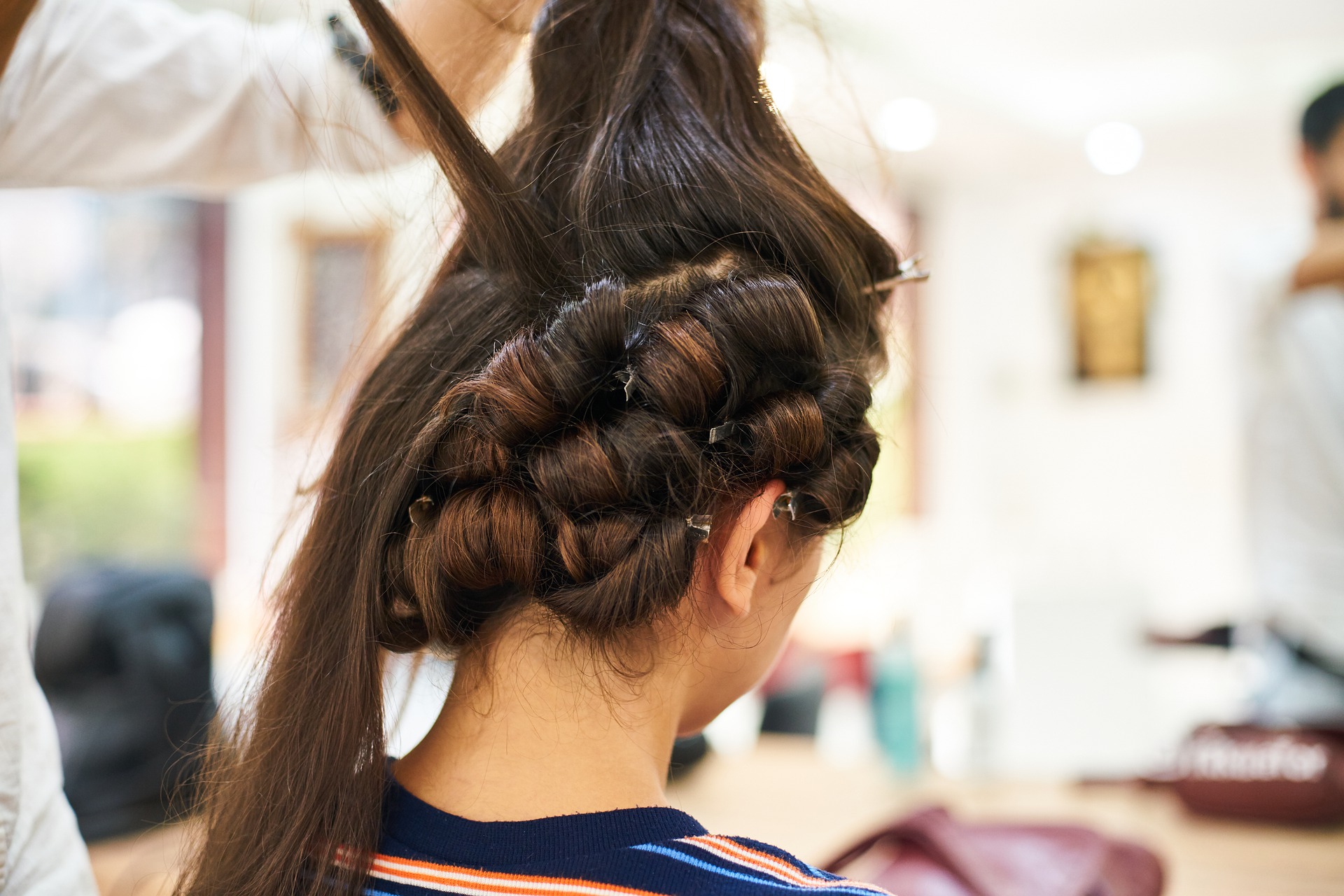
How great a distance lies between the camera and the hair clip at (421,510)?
55 cm

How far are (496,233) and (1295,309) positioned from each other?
52.4 inches

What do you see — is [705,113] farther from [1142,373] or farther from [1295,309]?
[1142,373]

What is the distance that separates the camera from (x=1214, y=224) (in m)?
4.13

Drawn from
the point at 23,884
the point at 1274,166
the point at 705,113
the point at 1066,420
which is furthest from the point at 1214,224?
the point at 23,884

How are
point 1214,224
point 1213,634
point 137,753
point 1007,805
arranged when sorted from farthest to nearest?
1. point 1214,224
2. point 1213,634
3. point 1007,805
4. point 137,753

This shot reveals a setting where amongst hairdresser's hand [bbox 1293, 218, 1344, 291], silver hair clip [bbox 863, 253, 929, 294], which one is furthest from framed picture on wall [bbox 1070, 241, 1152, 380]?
silver hair clip [bbox 863, 253, 929, 294]

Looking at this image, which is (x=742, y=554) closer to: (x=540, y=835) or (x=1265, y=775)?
(x=540, y=835)

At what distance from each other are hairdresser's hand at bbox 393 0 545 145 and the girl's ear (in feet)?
0.94

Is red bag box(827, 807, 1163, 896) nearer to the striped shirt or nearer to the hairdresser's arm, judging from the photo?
the striped shirt

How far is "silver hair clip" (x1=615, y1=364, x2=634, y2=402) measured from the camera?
517mm

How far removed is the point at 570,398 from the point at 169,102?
0.36 meters

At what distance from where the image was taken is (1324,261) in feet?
4.48

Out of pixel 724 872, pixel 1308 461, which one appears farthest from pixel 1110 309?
pixel 724 872

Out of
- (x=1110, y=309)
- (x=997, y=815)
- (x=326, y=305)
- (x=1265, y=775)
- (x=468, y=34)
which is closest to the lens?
(x=468, y=34)
